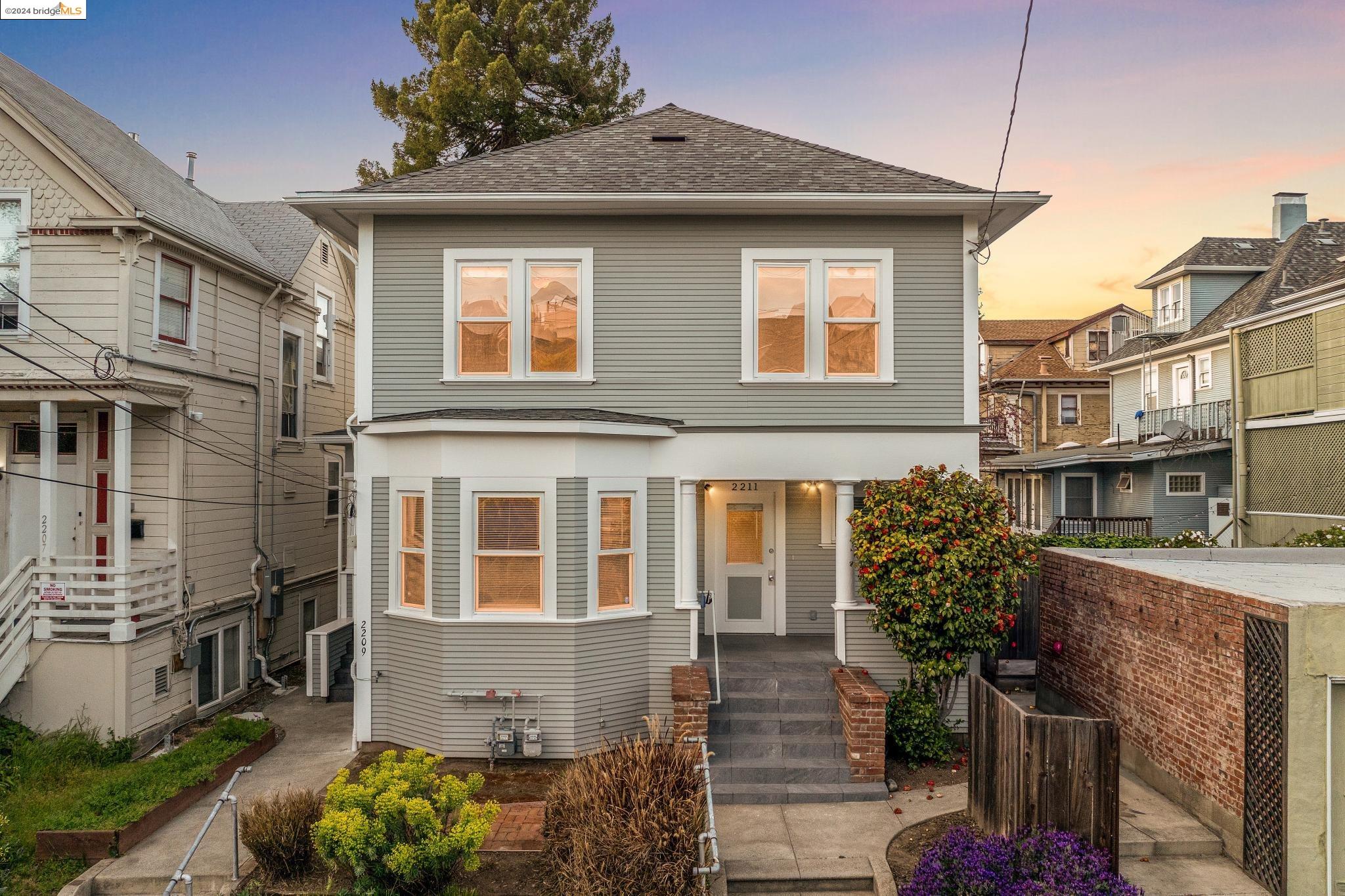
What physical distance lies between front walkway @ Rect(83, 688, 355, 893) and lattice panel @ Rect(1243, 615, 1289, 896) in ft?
28.2

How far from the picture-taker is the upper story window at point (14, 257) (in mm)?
10000

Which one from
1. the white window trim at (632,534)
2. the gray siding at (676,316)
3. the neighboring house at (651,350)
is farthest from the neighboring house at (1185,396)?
the white window trim at (632,534)

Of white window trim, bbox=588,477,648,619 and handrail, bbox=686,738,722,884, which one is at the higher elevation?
white window trim, bbox=588,477,648,619

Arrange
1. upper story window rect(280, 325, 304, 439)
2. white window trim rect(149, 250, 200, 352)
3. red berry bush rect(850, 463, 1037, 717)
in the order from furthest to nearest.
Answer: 1. upper story window rect(280, 325, 304, 439)
2. white window trim rect(149, 250, 200, 352)
3. red berry bush rect(850, 463, 1037, 717)

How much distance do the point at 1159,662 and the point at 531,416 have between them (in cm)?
730

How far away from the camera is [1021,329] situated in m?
36.8

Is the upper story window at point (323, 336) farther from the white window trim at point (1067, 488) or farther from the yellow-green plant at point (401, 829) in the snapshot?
the white window trim at point (1067, 488)

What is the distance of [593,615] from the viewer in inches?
349

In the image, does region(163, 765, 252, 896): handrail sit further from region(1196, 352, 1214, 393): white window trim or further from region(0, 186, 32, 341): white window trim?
region(1196, 352, 1214, 393): white window trim

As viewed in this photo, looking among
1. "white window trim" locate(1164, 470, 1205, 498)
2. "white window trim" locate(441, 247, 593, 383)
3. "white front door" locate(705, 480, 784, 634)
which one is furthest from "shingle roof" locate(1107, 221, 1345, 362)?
"white window trim" locate(441, 247, 593, 383)

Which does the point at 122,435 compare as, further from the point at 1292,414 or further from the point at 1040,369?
the point at 1040,369

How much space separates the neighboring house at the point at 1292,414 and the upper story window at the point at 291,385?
2201 centimetres

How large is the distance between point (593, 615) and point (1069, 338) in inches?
1235

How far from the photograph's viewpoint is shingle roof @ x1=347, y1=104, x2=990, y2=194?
949 centimetres
